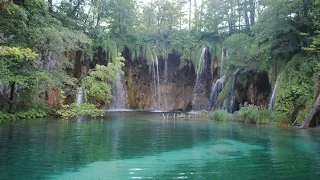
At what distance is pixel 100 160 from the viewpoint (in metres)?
6.75

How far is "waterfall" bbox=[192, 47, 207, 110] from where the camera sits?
3291cm

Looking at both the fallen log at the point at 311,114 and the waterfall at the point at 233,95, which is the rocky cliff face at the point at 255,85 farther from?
the fallen log at the point at 311,114

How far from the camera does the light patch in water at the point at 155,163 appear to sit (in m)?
5.57

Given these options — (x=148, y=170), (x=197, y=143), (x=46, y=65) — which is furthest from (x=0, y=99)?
(x=148, y=170)

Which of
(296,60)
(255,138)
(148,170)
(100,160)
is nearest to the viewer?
(148,170)

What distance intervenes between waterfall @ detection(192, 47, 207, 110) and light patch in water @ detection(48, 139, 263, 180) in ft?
79.9

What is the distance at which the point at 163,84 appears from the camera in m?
35.7

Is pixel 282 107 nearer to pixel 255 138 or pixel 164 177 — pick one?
pixel 255 138

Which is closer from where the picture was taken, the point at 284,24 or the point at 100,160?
the point at 100,160

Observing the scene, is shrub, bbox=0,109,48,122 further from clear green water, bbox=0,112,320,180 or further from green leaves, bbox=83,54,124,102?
clear green water, bbox=0,112,320,180

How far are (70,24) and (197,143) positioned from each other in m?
18.1

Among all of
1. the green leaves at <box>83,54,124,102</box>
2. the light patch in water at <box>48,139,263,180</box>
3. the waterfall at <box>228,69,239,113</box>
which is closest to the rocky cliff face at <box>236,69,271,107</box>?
the waterfall at <box>228,69,239,113</box>

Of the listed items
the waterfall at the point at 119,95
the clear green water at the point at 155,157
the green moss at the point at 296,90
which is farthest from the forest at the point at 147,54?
the clear green water at the point at 155,157

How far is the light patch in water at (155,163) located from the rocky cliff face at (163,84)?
26.1 m
